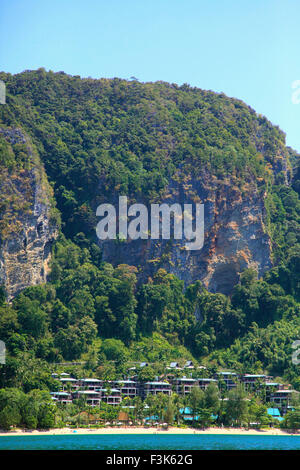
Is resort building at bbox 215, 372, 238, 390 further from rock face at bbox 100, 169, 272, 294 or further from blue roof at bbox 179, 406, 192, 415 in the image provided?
rock face at bbox 100, 169, 272, 294

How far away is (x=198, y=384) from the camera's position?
75.8m

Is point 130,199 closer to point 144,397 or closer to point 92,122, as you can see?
point 92,122

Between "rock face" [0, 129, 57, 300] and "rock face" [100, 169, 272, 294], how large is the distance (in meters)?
9.79

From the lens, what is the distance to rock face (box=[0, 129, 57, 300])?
80375mm

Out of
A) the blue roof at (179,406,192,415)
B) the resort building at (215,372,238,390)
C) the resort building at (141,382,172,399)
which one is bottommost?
the blue roof at (179,406,192,415)

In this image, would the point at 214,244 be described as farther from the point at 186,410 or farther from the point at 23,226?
the point at 186,410

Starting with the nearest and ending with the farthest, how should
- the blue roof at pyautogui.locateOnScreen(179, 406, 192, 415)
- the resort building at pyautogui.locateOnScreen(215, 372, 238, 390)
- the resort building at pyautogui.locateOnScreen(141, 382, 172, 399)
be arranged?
the blue roof at pyautogui.locateOnScreen(179, 406, 192, 415), the resort building at pyautogui.locateOnScreen(141, 382, 172, 399), the resort building at pyautogui.locateOnScreen(215, 372, 238, 390)

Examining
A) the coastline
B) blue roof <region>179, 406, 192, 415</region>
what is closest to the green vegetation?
the coastline

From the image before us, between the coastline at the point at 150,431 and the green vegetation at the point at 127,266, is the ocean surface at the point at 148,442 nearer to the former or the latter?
the coastline at the point at 150,431

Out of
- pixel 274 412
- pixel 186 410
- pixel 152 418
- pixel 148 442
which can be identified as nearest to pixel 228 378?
pixel 274 412

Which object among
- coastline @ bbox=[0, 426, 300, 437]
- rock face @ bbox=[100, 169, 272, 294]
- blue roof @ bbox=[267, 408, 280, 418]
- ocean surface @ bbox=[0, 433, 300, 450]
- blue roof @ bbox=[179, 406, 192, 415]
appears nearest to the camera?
ocean surface @ bbox=[0, 433, 300, 450]

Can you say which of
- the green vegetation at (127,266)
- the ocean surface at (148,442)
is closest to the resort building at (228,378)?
the green vegetation at (127,266)

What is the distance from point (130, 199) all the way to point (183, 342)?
62.7 feet

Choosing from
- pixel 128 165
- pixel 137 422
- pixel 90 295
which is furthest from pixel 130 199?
pixel 137 422
